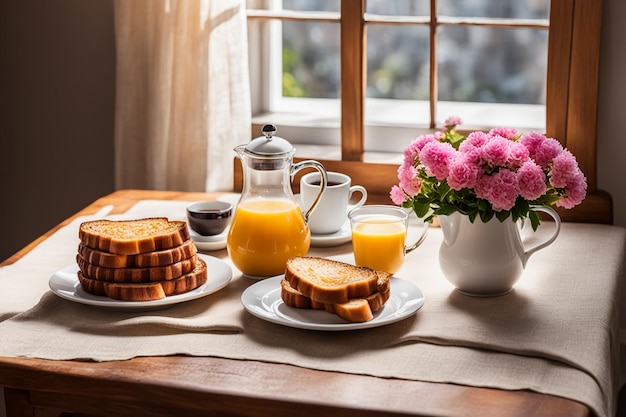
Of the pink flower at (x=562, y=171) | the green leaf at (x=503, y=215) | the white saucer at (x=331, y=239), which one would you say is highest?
the pink flower at (x=562, y=171)

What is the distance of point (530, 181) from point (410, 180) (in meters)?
0.22

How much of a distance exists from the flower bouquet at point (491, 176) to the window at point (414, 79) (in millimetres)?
581

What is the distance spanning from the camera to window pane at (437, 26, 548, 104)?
7.54 feet

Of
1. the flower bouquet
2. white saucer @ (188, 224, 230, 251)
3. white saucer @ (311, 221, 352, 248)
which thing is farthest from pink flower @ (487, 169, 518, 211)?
white saucer @ (188, 224, 230, 251)

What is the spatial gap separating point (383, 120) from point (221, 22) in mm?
501

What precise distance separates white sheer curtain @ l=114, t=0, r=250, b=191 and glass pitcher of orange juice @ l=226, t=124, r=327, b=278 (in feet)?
2.46

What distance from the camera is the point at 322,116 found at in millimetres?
A: 2545

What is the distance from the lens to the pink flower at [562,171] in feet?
A: 4.86

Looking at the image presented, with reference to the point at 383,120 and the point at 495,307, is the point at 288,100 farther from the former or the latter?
the point at 495,307

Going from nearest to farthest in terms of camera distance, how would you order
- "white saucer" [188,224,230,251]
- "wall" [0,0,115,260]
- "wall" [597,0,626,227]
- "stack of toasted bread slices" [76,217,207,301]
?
1. "stack of toasted bread slices" [76,217,207,301]
2. "white saucer" [188,224,230,251]
3. "wall" [597,0,626,227]
4. "wall" [0,0,115,260]

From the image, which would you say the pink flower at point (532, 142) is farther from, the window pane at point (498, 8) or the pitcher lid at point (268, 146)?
the window pane at point (498, 8)

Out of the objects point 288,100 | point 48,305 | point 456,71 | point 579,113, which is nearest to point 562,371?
point 48,305

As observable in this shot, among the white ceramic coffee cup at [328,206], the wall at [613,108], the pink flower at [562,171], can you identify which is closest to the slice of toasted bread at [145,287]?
the white ceramic coffee cup at [328,206]

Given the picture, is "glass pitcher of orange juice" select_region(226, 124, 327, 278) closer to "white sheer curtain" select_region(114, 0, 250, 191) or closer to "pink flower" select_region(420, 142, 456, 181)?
"pink flower" select_region(420, 142, 456, 181)
